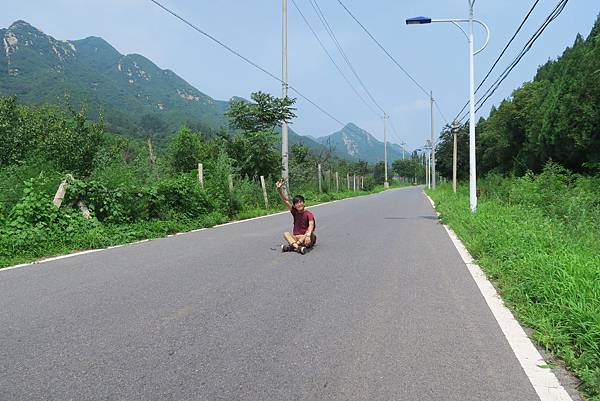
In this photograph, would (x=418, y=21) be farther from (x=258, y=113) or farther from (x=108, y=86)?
(x=108, y=86)

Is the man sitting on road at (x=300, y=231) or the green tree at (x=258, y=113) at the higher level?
the green tree at (x=258, y=113)

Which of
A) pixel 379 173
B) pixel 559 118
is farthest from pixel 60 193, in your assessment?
pixel 379 173

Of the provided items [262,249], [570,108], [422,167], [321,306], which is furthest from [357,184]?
[422,167]

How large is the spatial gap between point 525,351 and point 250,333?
2276mm

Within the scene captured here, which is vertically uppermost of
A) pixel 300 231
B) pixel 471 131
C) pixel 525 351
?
pixel 471 131

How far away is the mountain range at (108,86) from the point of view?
283 ft

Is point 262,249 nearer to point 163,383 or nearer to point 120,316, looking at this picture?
point 120,316

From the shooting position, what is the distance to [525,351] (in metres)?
3.68

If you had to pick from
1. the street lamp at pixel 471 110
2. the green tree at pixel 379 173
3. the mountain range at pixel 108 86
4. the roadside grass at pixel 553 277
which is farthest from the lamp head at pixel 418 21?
the green tree at pixel 379 173

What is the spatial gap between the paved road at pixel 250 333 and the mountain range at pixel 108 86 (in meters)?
43.6

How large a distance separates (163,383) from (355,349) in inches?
58.9

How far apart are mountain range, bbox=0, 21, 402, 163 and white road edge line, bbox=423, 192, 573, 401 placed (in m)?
45.0

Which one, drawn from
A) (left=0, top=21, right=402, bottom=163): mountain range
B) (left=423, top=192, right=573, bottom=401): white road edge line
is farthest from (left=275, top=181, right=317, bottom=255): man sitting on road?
(left=0, top=21, right=402, bottom=163): mountain range

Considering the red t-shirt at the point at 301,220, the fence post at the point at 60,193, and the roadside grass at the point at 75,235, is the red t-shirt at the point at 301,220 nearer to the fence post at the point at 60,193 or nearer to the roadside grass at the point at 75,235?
the roadside grass at the point at 75,235
